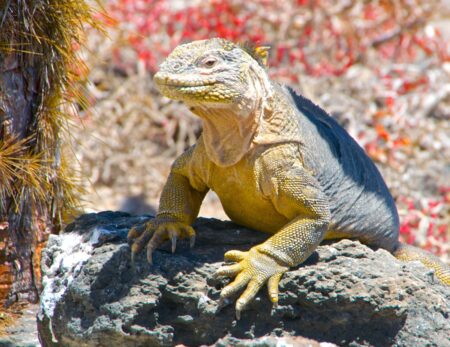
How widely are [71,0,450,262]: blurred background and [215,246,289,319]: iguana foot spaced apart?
182 inches

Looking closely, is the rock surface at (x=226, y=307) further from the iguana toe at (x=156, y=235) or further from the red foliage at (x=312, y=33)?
the red foliage at (x=312, y=33)

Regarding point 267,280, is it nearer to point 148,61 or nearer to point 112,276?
point 112,276

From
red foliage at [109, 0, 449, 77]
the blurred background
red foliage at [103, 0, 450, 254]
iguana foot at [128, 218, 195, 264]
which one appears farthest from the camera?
red foliage at [109, 0, 449, 77]

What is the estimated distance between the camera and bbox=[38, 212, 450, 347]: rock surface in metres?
4.14

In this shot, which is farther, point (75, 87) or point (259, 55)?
point (75, 87)

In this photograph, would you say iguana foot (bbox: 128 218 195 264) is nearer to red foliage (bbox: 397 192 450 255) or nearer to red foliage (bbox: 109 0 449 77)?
red foliage (bbox: 397 192 450 255)

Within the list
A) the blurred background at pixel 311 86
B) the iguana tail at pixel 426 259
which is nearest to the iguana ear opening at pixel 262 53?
the iguana tail at pixel 426 259

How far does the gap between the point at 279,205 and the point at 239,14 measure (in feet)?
23.3

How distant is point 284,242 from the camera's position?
418 centimetres

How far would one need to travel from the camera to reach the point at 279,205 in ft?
14.2

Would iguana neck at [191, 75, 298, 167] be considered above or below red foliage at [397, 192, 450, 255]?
above

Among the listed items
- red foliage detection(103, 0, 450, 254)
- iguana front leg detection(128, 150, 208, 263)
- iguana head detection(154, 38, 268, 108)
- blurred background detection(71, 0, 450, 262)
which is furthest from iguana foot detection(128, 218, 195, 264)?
red foliage detection(103, 0, 450, 254)

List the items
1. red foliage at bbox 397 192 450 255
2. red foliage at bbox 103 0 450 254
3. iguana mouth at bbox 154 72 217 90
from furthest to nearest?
1. red foliage at bbox 103 0 450 254
2. red foliage at bbox 397 192 450 255
3. iguana mouth at bbox 154 72 217 90

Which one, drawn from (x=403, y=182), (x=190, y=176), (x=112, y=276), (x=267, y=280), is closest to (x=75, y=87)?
(x=190, y=176)
